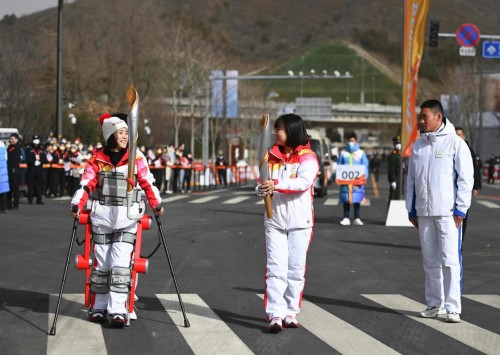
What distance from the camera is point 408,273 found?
1431 cm

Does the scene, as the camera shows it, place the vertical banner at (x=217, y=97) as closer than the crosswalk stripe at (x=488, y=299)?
No

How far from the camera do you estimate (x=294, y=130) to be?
947 cm

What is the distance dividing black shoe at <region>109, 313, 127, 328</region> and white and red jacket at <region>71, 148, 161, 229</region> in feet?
2.33

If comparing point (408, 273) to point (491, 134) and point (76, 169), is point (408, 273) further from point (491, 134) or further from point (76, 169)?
point (491, 134)

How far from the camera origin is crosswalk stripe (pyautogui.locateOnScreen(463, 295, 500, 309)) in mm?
11328

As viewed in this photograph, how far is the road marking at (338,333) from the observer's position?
8.62 metres

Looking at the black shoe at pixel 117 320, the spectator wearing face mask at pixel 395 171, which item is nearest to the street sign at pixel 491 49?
the spectator wearing face mask at pixel 395 171

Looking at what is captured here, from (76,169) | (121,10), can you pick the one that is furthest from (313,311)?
(121,10)

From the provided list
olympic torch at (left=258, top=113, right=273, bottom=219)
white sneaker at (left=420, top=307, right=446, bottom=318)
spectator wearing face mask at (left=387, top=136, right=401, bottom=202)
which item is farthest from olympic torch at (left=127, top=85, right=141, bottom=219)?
spectator wearing face mask at (left=387, top=136, right=401, bottom=202)

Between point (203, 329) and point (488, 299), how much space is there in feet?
11.7

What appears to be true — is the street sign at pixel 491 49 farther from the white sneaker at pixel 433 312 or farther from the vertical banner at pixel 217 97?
the vertical banner at pixel 217 97

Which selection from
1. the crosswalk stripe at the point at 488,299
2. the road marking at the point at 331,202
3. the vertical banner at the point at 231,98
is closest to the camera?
the crosswalk stripe at the point at 488,299

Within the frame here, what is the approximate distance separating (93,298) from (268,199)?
174 cm

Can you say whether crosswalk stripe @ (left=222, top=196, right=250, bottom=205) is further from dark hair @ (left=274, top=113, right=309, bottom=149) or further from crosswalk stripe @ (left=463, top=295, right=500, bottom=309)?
dark hair @ (left=274, top=113, right=309, bottom=149)
